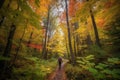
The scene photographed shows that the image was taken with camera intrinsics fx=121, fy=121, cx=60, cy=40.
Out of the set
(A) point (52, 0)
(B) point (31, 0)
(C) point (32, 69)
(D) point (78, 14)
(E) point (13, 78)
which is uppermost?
(A) point (52, 0)

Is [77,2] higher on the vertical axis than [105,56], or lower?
higher

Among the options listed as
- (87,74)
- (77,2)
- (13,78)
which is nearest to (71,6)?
(77,2)

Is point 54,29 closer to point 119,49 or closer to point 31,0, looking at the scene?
point 31,0

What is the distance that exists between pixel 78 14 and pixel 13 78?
637cm

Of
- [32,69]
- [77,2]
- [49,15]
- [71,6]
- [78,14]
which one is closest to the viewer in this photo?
[78,14]

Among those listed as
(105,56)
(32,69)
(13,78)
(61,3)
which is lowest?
(13,78)

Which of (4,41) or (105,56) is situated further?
(4,41)

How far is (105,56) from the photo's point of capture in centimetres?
877

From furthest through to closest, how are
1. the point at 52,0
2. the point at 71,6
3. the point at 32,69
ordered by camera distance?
the point at 52,0
the point at 71,6
the point at 32,69

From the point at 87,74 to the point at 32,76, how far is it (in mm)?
3895

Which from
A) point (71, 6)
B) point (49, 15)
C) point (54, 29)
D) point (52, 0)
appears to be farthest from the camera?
point (54, 29)

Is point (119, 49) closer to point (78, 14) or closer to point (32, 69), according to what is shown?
point (78, 14)

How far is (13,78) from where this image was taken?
342 inches

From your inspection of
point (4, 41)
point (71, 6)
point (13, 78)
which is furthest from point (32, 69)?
point (71, 6)
